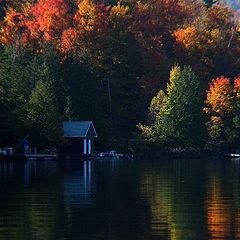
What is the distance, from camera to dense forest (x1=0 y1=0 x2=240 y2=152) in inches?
3740

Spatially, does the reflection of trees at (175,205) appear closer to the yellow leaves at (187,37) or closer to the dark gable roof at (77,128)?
the dark gable roof at (77,128)

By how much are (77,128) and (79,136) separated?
0.84 meters

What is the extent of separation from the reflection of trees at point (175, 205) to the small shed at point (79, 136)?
3711cm

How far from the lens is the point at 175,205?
33.4 meters

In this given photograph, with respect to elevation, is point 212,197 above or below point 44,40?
below

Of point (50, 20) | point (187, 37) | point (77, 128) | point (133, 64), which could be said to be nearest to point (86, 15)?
point (50, 20)

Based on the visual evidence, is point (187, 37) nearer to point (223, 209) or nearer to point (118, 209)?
point (223, 209)

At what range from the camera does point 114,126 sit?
339ft

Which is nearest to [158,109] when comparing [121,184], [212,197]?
[121,184]

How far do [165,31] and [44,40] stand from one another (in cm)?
1762

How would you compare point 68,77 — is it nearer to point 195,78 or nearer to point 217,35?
point 195,78

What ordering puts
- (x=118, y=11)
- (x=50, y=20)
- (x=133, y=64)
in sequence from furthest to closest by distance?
1. (x=118, y=11)
2. (x=133, y=64)
3. (x=50, y=20)

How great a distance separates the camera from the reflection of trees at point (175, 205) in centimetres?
2588

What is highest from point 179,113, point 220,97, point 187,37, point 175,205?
point 187,37
